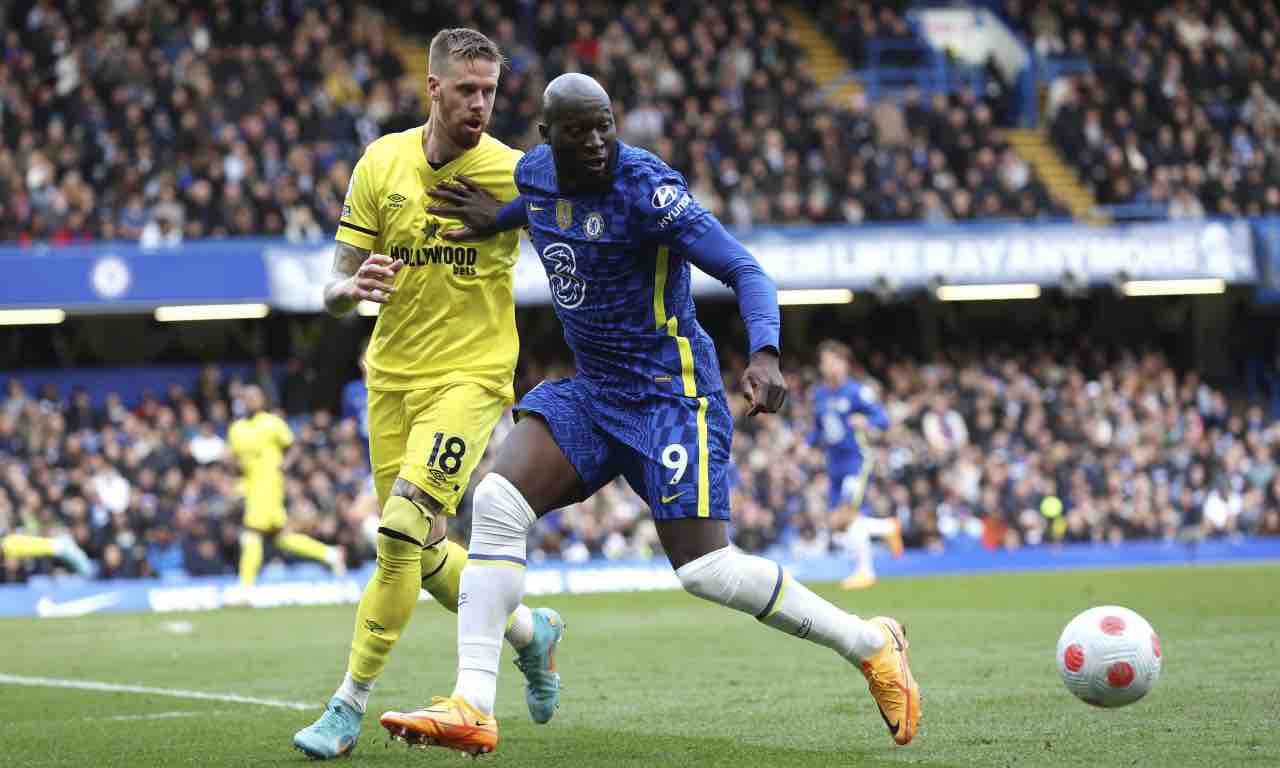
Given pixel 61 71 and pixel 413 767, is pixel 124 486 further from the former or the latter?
pixel 413 767

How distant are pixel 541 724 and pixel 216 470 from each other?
50.8ft

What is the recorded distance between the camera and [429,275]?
7082mm

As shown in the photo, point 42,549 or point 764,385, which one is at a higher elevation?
point 764,385

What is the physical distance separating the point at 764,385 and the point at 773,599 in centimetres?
94

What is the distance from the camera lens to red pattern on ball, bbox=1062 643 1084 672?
23.0 feet

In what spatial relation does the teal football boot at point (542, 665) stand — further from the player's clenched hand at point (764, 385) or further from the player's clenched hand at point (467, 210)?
the player's clenched hand at point (764, 385)

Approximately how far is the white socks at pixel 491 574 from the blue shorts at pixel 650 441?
28 centimetres

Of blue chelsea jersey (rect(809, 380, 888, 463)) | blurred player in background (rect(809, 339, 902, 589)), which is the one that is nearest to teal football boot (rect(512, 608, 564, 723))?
blurred player in background (rect(809, 339, 902, 589))

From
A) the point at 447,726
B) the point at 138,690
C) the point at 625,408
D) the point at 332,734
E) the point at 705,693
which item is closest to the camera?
the point at 447,726

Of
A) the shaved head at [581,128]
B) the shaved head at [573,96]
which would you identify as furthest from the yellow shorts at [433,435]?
the shaved head at [573,96]

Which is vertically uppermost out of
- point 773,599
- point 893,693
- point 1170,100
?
point 1170,100

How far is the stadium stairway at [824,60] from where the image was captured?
1198 inches

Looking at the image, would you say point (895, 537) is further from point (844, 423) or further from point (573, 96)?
point (573, 96)

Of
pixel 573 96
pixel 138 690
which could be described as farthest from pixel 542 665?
pixel 138 690
